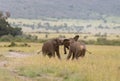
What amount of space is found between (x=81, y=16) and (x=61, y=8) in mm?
10498

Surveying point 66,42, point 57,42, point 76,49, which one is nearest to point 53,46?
point 57,42

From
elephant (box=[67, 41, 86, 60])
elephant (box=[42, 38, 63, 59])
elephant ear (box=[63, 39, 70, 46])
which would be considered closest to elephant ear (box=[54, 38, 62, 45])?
elephant (box=[42, 38, 63, 59])

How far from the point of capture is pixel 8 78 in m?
15.0

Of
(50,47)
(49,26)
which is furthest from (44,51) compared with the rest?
(49,26)

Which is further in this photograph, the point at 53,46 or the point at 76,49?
the point at 53,46

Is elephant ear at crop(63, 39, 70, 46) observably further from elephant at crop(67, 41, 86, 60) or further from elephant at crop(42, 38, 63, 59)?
elephant at crop(67, 41, 86, 60)

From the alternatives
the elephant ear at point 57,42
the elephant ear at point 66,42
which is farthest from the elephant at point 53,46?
the elephant ear at point 66,42

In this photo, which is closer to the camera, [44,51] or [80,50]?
[80,50]

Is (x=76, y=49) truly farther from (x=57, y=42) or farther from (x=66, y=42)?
(x=57, y=42)

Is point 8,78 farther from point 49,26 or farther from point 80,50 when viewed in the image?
point 49,26

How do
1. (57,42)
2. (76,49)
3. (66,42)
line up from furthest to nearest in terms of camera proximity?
(57,42) → (66,42) → (76,49)

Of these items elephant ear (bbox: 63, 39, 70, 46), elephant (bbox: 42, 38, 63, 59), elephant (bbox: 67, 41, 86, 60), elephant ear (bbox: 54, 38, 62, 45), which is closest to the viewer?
elephant (bbox: 67, 41, 86, 60)

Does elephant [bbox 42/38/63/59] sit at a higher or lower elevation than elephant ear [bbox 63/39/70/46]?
lower

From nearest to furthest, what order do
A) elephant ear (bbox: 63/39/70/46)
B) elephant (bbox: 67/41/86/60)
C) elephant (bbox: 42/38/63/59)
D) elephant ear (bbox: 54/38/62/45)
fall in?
elephant (bbox: 67/41/86/60), elephant ear (bbox: 63/39/70/46), elephant ear (bbox: 54/38/62/45), elephant (bbox: 42/38/63/59)
